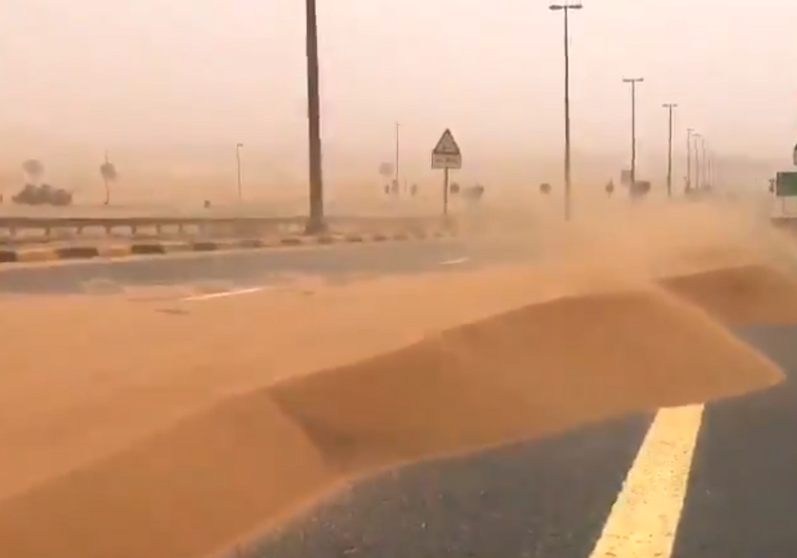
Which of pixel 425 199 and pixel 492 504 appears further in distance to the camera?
pixel 425 199

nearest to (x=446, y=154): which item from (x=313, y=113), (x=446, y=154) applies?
(x=446, y=154)

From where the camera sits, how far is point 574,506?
5.74 meters

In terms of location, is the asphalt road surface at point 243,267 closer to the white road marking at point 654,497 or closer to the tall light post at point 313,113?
the tall light post at point 313,113

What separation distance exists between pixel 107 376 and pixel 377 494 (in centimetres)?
210

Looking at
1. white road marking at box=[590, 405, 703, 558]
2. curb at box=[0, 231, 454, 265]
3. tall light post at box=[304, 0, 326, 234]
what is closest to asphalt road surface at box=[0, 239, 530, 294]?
curb at box=[0, 231, 454, 265]

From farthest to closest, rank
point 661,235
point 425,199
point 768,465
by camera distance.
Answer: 1. point 425,199
2. point 661,235
3. point 768,465

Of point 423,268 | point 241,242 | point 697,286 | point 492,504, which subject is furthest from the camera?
point 241,242

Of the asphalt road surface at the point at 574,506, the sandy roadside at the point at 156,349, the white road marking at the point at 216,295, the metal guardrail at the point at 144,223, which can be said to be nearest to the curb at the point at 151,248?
the metal guardrail at the point at 144,223

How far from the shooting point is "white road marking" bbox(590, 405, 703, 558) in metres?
5.01

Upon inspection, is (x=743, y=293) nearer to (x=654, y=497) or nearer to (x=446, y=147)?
(x=654, y=497)

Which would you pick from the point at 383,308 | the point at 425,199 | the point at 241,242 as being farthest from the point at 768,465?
the point at 425,199

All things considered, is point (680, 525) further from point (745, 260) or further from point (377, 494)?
point (745, 260)

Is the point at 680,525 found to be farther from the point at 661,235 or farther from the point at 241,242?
the point at 241,242

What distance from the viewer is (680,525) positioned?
5.36 meters
